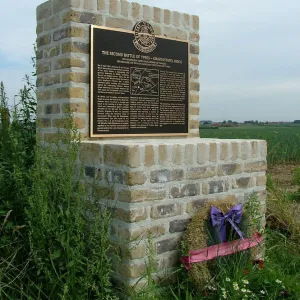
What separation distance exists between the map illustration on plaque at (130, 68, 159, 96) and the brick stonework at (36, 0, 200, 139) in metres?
0.49

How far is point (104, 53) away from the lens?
4602 mm

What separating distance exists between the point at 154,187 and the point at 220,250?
88cm

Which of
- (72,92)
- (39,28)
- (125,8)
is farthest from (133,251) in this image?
(39,28)

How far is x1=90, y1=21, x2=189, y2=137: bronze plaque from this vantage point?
15.1 feet

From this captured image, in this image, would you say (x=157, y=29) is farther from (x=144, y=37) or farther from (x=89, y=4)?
(x=89, y=4)

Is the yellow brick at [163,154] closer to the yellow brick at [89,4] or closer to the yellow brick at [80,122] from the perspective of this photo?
the yellow brick at [80,122]

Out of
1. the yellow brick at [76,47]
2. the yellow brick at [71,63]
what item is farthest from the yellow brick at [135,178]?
the yellow brick at [76,47]

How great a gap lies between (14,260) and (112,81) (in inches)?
77.7

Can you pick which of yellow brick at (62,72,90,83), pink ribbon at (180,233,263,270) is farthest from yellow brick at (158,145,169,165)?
yellow brick at (62,72,90,83)

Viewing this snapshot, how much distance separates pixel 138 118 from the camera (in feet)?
16.0

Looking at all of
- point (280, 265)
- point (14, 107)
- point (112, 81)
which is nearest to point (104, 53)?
point (112, 81)

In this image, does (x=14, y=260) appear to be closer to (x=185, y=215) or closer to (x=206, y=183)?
(x=185, y=215)

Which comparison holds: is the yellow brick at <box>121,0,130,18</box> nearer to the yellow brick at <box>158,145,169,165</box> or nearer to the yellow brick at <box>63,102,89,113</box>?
the yellow brick at <box>63,102,89,113</box>

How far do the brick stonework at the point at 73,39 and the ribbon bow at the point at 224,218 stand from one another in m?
1.49
